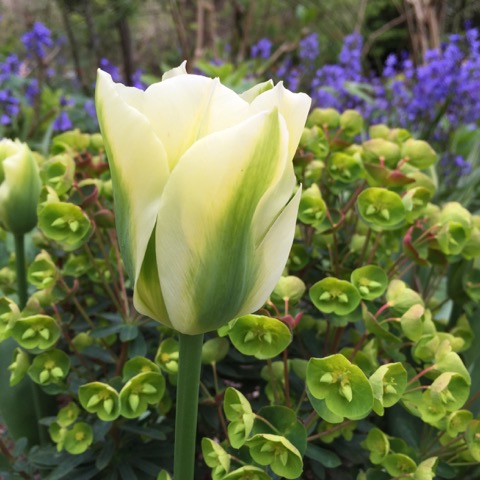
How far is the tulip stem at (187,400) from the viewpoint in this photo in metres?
0.38

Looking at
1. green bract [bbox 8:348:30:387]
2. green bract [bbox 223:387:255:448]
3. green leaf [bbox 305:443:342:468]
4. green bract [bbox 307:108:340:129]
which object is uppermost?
green bract [bbox 307:108:340:129]

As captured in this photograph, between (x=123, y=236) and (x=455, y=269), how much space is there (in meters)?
0.52

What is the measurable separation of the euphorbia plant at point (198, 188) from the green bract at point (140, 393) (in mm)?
201

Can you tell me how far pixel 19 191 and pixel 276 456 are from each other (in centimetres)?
38

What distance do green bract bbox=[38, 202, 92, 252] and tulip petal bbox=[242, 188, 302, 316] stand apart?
1.04 ft

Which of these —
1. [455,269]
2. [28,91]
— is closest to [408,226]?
[455,269]

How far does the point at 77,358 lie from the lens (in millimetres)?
710

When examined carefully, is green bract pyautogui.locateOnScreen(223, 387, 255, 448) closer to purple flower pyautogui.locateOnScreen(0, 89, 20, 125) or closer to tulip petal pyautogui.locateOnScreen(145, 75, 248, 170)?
tulip petal pyautogui.locateOnScreen(145, 75, 248, 170)

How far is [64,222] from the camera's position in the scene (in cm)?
64

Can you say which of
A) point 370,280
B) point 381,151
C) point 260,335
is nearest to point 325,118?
point 381,151

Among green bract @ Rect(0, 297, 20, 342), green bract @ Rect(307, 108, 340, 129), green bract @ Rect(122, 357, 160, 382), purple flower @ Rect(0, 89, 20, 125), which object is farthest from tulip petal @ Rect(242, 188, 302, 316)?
purple flower @ Rect(0, 89, 20, 125)

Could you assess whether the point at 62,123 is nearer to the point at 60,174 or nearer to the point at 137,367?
the point at 60,174

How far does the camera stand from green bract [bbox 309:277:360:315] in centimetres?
59

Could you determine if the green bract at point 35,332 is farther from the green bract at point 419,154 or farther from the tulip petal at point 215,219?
the green bract at point 419,154
